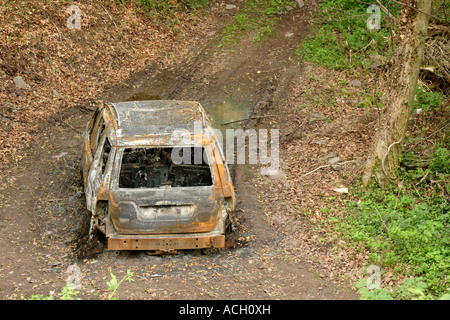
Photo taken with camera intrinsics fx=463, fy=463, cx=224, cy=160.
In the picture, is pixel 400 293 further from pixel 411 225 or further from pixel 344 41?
pixel 344 41

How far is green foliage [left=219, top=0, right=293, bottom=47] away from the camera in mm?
16109

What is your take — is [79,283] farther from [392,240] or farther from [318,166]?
[318,166]

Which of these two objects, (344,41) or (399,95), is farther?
A: (344,41)

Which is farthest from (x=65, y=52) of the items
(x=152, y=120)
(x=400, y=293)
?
(x=400, y=293)

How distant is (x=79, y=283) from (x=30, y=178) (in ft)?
11.7

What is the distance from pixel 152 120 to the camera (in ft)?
22.3

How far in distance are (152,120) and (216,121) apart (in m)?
4.76

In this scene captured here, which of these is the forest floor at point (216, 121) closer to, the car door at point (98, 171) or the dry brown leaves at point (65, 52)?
the dry brown leaves at point (65, 52)

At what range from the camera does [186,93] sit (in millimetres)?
12766

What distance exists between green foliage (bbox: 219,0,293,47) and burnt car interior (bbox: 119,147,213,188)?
30.4ft

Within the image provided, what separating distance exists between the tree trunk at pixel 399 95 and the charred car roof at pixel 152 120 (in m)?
3.08

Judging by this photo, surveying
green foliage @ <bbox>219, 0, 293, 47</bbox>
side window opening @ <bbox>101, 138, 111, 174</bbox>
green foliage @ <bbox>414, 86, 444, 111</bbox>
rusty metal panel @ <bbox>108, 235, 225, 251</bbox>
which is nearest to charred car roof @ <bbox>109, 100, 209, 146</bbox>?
side window opening @ <bbox>101, 138, 111, 174</bbox>

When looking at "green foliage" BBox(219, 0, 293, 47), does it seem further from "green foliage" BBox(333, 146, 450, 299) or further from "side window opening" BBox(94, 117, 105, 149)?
"green foliage" BBox(333, 146, 450, 299)

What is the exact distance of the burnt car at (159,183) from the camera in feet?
19.8
